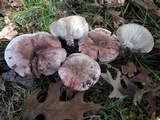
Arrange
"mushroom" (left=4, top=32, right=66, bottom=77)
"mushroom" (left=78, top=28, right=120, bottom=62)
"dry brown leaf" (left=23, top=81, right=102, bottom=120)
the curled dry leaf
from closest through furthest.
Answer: "dry brown leaf" (left=23, top=81, right=102, bottom=120) < "mushroom" (left=4, top=32, right=66, bottom=77) < "mushroom" (left=78, top=28, right=120, bottom=62) < the curled dry leaf

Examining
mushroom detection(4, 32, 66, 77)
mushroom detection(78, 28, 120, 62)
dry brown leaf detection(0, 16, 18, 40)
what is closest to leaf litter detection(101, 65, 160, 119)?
mushroom detection(78, 28, 120, 62)

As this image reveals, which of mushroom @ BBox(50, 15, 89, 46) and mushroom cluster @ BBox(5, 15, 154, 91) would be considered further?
mushroom @ BBox(50, 15, 89, 46)

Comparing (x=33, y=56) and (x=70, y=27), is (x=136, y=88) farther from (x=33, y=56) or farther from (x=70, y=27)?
(x=33, y=56)

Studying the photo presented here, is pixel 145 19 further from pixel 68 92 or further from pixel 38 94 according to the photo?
pixel 38 94

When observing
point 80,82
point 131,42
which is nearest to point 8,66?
point 80,82

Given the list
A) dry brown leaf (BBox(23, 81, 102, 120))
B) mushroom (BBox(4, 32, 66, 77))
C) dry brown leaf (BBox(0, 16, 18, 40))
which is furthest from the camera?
dry brown leaf (BBox(0, 16, 18, 40))

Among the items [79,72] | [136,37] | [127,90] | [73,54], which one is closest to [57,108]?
[79,72]

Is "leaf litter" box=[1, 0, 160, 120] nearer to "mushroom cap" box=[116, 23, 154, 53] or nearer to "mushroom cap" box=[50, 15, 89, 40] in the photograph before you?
"mushroom cap" box=[116, 23, 154, 53]
